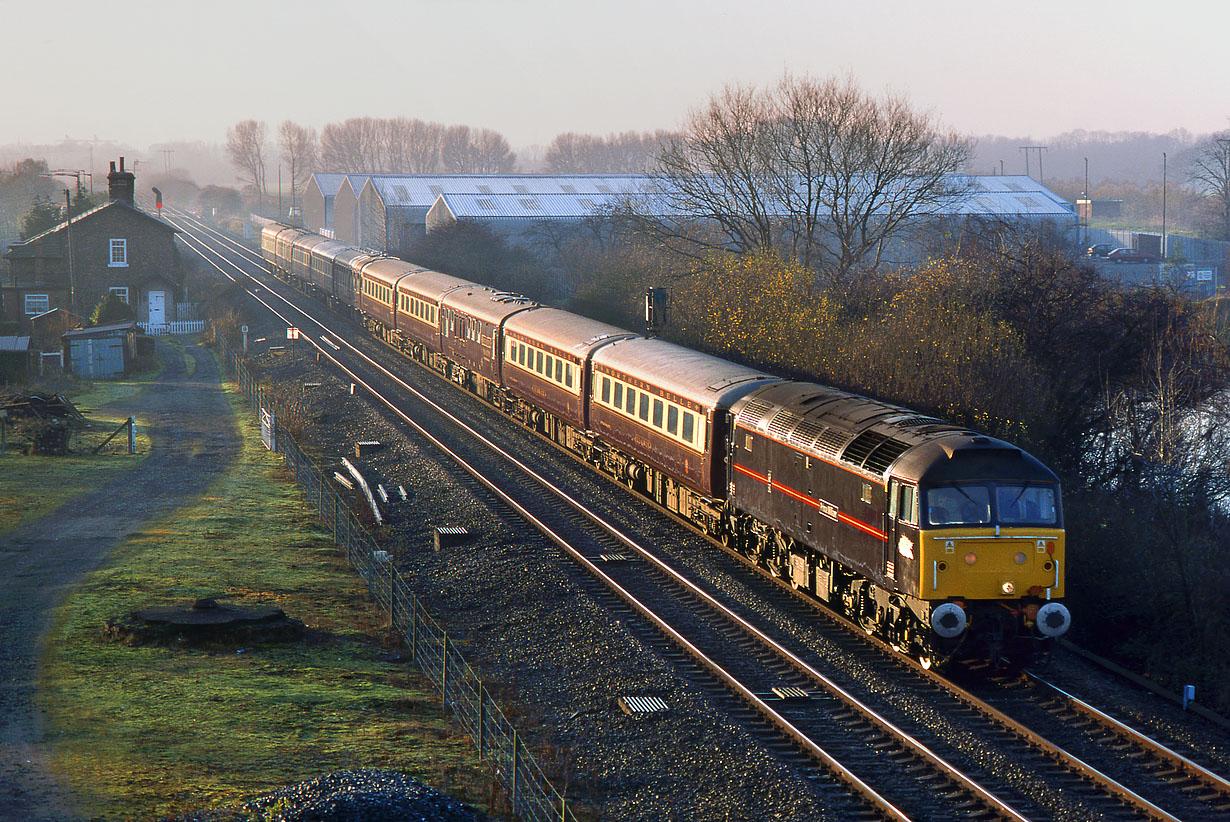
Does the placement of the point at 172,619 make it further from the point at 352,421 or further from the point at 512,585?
the point at 352,421

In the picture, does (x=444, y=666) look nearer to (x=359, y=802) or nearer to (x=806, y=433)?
(x=359, y=802)

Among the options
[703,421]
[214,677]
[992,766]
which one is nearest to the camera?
[992,766]

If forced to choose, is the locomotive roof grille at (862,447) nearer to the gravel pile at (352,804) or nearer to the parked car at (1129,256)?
the gravel pile at (352,804)

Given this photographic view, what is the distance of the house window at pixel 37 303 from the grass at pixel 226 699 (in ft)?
145

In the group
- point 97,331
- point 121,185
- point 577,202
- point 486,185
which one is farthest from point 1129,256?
point 97,331

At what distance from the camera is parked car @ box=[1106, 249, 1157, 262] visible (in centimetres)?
8794

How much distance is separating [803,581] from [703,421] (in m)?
4.26

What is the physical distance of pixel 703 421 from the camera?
22422 millimetres

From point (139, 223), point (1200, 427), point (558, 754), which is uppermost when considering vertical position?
point (139, 223)

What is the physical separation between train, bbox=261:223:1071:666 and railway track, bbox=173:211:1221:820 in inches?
42.3

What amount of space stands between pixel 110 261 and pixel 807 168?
40601 mm

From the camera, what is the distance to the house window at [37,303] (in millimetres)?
60906

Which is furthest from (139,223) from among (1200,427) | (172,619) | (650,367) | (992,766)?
(992,766)

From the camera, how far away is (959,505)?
15578 millimetres
